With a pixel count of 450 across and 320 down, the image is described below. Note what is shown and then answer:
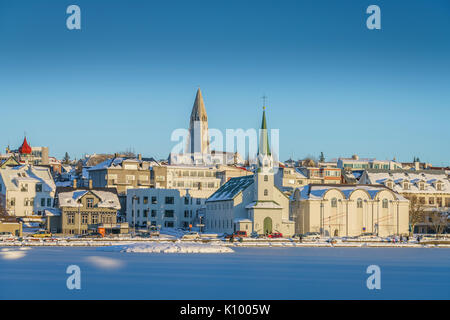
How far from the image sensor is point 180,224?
119688mm

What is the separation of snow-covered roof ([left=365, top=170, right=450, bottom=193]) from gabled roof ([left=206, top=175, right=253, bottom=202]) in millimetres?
23758

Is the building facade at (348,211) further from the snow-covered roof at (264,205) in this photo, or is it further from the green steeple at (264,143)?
the green steeple at (264,143)

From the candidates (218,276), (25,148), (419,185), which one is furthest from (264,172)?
(25,148)

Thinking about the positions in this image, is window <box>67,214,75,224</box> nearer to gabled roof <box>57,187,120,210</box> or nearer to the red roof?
gabled roof <box>57,187,120,210</box>

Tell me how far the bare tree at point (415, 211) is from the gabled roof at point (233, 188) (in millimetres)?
25369

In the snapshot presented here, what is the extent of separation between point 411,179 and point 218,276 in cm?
8337

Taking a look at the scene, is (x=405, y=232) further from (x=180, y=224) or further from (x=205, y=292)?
(x=205, y=292)

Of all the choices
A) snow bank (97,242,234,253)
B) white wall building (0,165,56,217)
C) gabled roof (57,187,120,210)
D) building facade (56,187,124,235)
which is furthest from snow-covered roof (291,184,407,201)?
white wall building (0,165,56,217)

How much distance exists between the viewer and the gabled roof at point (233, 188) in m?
105

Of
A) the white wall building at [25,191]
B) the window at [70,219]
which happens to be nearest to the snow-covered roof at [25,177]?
the white wall building at [25,191]

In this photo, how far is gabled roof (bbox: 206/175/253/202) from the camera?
4139 inches

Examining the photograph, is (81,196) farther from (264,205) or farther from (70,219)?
(264,205)

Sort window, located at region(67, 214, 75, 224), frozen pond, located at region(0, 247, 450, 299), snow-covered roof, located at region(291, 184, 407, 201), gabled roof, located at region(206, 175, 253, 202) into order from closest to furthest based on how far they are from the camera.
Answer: frozen pond, located at region(0, 247, 450, 299) < window, located at region(67, 214, 75, 224) < gabled roof, located at region(206, 175, 253, 202) < snow-covered roof, located at region(291, 184, 407, 201)
